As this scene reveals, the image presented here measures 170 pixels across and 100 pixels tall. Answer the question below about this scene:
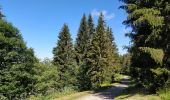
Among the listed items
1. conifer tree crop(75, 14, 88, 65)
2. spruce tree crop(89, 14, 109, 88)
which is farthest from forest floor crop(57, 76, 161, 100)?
conifer tree crop(75, 14, 88, 65)

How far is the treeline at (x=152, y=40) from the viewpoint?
20.5 meters

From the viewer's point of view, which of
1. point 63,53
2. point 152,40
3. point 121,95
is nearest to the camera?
point 152,40

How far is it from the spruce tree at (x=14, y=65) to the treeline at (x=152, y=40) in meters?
10.7

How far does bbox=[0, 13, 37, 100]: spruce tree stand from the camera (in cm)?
2647

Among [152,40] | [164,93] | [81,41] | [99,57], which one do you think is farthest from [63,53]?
[164,93]

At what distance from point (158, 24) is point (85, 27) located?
2124 inches

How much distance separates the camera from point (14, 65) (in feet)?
87.3

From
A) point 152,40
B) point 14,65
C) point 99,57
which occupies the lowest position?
point 14,65

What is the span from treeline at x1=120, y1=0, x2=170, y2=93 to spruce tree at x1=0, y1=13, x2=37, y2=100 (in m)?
10.7

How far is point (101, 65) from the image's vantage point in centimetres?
4547

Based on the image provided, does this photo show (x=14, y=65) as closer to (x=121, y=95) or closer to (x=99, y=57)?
(x=121, y=95)

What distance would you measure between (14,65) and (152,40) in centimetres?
1292

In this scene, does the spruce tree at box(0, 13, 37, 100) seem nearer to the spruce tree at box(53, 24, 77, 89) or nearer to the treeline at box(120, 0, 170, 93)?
the treeline at box(120, 0, 170, 93)

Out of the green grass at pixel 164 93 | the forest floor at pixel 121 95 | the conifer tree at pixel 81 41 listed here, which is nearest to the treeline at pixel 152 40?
the green grass at pixel 164 93
